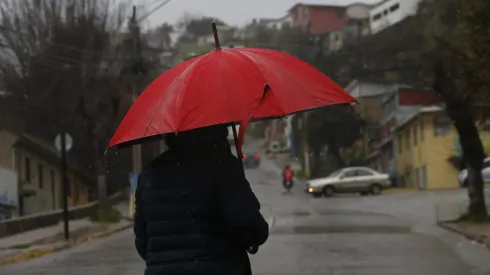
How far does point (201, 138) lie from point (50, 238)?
1905 cm

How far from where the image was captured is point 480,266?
12.5 meters

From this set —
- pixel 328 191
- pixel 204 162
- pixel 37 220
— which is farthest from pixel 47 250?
pixel 328 191

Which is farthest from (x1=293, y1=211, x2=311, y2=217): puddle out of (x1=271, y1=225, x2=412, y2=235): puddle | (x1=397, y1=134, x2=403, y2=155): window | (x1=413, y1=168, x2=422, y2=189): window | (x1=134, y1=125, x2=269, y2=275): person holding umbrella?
(x1=397, y1=134, x2=403, y2=155): window

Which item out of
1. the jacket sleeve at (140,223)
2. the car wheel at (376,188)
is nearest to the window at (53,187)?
the car wheel at (376,188)

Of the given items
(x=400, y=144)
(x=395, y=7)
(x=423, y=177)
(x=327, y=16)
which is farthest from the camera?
(x=327, y=16)

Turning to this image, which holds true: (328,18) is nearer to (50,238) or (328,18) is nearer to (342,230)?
(50,238)

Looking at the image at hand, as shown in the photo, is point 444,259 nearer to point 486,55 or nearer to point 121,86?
point 486,55

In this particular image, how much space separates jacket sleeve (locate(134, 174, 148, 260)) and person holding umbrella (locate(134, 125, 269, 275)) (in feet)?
0.27

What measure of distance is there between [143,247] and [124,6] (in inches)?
1471

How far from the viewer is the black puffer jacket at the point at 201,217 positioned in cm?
359

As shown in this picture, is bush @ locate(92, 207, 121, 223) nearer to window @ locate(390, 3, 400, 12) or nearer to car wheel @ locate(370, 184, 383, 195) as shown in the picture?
car wheel @ locate(370, 184, 383, 195)

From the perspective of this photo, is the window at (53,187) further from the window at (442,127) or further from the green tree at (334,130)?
the green tree at (334,130)

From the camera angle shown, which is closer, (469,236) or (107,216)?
(469,236)

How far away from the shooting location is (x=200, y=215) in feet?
11.8
